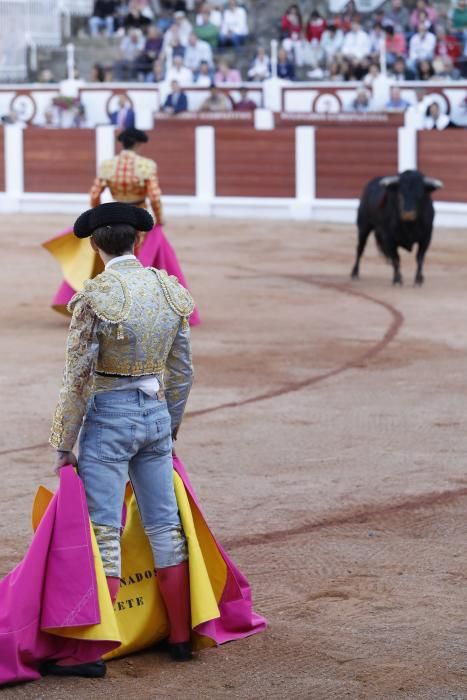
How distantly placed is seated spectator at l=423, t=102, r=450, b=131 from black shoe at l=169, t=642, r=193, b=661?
13.2m

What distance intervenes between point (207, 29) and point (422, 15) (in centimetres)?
327

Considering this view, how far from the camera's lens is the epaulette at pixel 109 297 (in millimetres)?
3014

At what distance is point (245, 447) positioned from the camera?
547 centimetres

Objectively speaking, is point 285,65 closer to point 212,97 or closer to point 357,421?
point 212,97

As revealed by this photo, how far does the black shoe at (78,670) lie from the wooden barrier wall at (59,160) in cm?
1456

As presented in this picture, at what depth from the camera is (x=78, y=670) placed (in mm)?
3031

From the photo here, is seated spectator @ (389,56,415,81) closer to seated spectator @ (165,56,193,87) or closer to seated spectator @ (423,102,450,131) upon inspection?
seated spectator @ (423,102,450,131)

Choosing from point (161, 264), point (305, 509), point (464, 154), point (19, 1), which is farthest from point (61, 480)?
point (19, 1)

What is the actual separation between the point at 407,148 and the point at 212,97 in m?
3.12

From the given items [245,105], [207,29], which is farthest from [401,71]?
[207,29]

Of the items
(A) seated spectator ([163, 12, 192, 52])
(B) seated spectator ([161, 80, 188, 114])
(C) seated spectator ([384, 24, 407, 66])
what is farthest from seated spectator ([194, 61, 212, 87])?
(C) seated spectator ([384, 24, 407, 66])

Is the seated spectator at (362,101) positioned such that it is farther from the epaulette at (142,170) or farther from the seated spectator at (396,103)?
the epaulette at (142,170)

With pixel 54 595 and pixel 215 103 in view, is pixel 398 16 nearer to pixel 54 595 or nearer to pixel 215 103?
pixel 215 103

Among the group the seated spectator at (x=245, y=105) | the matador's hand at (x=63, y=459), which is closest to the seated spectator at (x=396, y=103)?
the seated spectator at (x=245, y=105)
